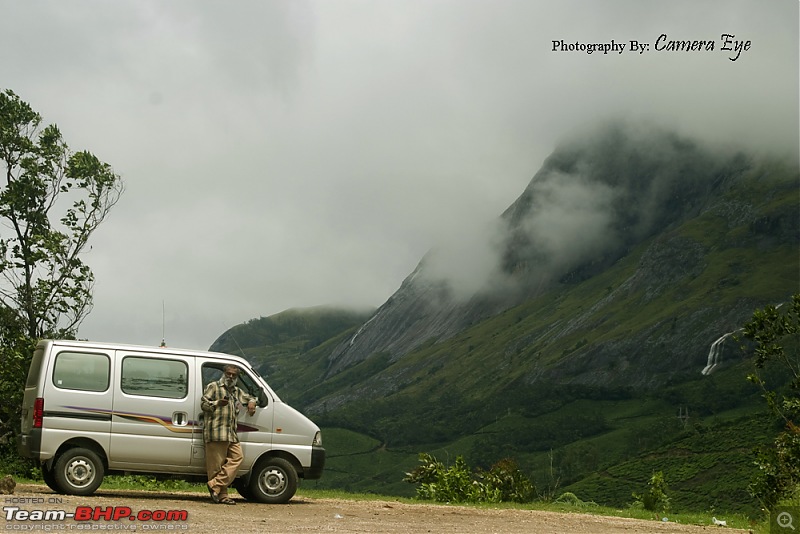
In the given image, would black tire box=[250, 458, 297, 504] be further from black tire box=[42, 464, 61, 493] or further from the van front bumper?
black tire box=[42, 464, 61, 493]

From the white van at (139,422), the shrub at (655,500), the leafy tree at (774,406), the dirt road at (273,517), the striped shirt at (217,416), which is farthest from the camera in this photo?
the shrub at (655,500)

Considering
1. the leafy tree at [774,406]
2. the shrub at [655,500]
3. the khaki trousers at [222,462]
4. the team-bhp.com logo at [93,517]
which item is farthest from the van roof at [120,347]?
the leafy tree at [774,406]

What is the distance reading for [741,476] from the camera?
151125 mm

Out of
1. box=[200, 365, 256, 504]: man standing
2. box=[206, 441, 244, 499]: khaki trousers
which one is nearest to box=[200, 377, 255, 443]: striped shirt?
box=[200, 365, 256, 504]: man standing

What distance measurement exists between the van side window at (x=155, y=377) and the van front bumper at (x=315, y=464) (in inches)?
102

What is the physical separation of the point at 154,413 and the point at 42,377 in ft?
6.43

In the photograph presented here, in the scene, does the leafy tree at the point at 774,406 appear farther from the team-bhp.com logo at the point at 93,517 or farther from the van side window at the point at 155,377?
the team-bhp.com logo at the point at 93,517

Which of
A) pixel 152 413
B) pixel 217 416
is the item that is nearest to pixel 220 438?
pixel 217 416

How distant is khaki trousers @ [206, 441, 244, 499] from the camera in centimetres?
1609

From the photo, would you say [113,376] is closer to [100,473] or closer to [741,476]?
[100,473]

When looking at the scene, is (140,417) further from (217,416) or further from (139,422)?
(217,416)

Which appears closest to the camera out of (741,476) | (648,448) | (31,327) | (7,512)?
(7,512)

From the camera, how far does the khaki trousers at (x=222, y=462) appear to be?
634 inches

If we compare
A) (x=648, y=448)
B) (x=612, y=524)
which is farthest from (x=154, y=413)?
(x=648, y=448)
